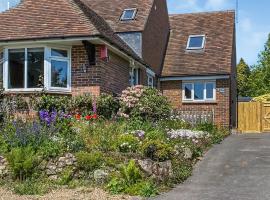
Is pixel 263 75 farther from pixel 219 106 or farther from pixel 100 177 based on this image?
pixel 100 177

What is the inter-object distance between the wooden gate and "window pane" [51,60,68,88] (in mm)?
11811

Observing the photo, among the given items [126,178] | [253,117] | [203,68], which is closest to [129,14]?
[203,68]

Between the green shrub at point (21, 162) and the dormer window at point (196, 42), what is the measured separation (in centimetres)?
1972

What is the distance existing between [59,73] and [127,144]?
302 inches

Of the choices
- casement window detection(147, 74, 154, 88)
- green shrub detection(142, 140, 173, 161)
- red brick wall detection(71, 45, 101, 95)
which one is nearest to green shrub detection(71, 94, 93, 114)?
red brick wall detection(71, 45, 101, 95)

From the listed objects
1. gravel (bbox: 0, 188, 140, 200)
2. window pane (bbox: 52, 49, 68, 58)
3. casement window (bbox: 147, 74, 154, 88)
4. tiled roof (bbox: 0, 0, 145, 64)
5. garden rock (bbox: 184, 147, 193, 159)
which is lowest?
gravel (bbox: 0, 188, 140, 200)

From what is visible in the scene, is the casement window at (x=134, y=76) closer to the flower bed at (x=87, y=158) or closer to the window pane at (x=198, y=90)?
the window pane at (x=198, y=90)

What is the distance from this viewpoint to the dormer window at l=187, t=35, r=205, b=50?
2914cm

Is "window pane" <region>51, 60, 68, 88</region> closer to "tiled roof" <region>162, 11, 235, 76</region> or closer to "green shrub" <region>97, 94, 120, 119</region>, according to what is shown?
"green shrub" <region>97, 94, 120, 119</region>

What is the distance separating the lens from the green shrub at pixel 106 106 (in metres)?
17.5

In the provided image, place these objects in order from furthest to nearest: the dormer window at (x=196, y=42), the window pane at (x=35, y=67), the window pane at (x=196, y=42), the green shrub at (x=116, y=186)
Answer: the window pane at (x=196, y=42), the dormer window at (x=196, y=42), the window pane at (x=35, y=67), the green shrub at (x=116, y=186)

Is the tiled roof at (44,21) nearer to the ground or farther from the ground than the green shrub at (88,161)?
farther from the ground

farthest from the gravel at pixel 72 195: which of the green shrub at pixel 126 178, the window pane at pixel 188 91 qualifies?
the window pane at pixel 188 91

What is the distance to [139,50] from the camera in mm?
25172
